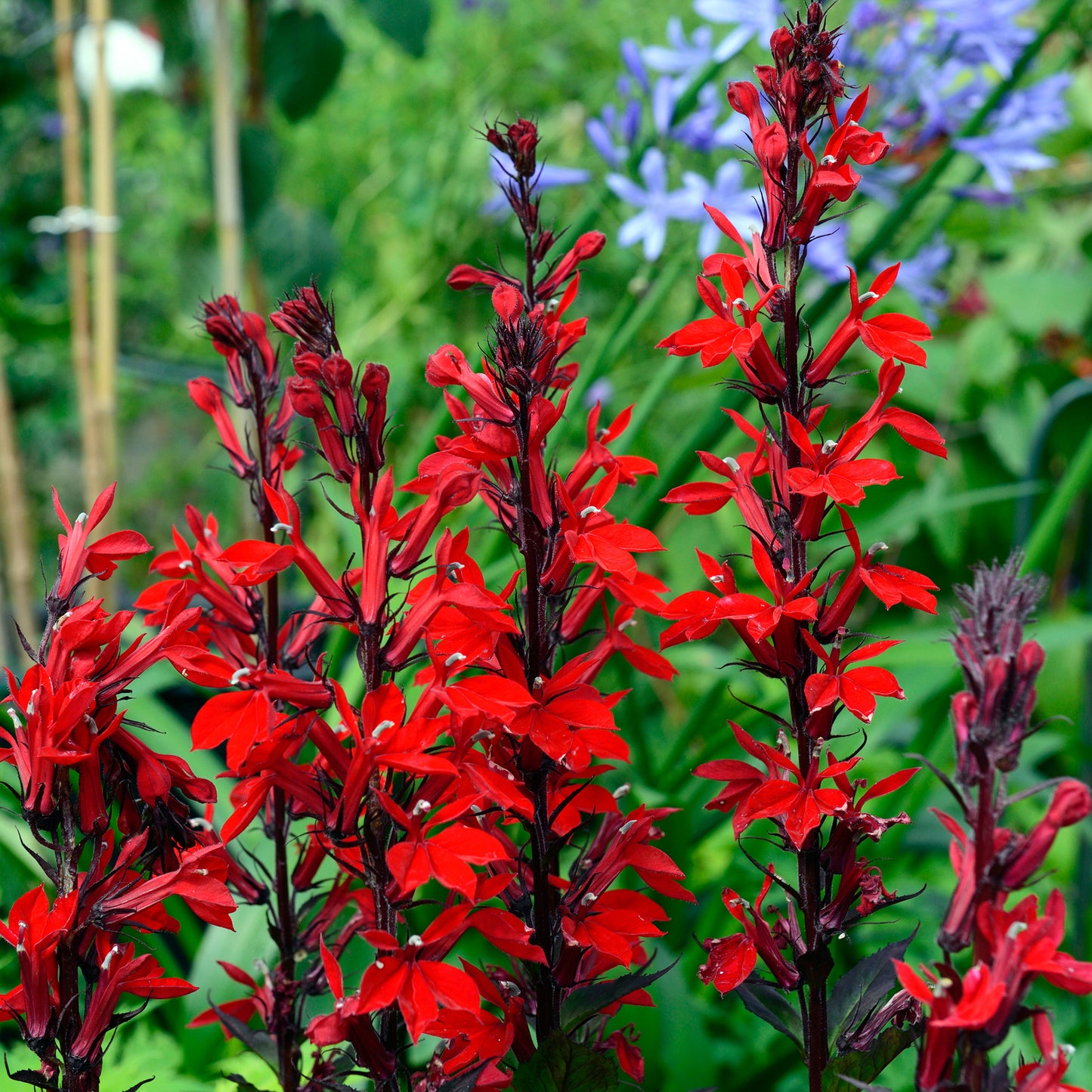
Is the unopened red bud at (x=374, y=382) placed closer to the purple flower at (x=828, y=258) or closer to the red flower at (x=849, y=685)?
the red flower at (x=849, y=685)

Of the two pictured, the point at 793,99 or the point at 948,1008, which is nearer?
the point at 948,1008

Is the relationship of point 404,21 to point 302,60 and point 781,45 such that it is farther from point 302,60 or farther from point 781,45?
point 781,45

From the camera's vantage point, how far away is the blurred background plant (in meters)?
1.20

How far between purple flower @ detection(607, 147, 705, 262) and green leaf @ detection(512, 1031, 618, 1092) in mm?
911

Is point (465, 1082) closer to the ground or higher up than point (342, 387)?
closer to the ground

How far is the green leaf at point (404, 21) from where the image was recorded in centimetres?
125

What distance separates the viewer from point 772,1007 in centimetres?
52

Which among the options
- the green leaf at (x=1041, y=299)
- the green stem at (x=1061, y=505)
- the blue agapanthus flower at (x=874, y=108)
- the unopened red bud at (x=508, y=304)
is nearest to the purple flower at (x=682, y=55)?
the blue agapanthus flower at (x=874, y=108)

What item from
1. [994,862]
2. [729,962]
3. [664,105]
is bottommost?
[729,962]

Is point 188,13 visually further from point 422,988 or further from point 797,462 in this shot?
point 422,988

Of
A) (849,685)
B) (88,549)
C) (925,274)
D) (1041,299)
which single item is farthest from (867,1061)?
(1041,299)

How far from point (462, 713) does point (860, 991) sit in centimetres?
25

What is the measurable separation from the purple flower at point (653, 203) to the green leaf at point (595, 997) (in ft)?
2.88

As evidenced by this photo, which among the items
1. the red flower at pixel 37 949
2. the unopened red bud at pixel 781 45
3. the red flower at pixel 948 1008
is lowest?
the red flower at pixel 37 949
